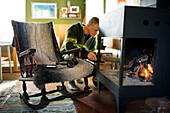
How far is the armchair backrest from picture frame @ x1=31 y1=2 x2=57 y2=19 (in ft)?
10.6

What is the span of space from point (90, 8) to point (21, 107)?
11.6ft

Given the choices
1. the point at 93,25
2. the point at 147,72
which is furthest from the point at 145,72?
the point at 93,25

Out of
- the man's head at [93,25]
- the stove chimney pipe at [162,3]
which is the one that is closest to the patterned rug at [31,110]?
the man's head at [93,25]

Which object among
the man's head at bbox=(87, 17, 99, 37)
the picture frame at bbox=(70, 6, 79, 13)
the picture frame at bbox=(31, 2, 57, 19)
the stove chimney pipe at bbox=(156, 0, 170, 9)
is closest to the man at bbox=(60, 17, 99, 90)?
the man's head at bbox=(87, 17, 99, 37)

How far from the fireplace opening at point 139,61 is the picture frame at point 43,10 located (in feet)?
12.8

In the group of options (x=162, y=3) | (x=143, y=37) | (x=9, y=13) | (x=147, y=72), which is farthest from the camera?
(x=9, y=13)

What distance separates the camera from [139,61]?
2.03 metres

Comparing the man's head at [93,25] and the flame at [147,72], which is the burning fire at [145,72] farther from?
the man's head at [93,25]

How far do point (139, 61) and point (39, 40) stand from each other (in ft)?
4.32

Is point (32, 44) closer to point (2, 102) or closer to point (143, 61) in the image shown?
point (2, 102)

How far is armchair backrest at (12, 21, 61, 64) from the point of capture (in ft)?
7.39

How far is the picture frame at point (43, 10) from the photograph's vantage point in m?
5.50

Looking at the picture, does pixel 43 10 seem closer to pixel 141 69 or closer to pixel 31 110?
pixel 31 110

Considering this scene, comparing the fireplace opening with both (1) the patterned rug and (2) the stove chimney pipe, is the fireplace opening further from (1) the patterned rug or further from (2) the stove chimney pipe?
(1) the patterned rug
